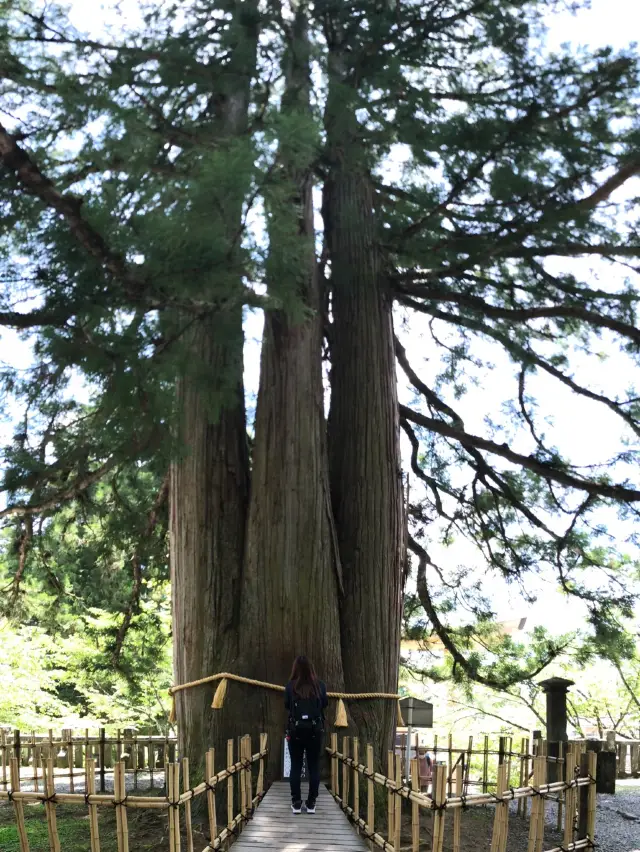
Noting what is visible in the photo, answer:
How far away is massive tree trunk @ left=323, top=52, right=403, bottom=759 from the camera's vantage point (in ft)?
18.9

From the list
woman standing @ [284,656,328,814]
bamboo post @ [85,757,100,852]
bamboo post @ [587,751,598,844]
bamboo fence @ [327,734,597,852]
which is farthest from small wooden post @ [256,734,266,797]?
bamboo post @ [587,751,598,844]

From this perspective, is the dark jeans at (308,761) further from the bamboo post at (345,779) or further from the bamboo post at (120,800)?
the bamboo post at (120,800)

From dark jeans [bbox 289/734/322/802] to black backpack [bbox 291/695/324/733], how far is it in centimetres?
4

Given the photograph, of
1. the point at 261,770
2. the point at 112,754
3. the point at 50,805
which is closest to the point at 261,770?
the point at 261,770

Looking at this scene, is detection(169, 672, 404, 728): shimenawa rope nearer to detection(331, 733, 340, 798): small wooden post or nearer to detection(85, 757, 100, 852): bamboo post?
detection(331, 733, 340, 798): small wooden post

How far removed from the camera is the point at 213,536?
229 inches

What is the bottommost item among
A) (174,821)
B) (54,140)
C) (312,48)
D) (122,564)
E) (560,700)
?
(560,700)

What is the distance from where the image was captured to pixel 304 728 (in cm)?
459

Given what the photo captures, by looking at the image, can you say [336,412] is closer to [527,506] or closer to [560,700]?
[527,506]

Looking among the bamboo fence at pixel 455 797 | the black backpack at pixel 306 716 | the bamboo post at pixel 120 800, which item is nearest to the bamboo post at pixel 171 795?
the bamboo post at pixel 120 800

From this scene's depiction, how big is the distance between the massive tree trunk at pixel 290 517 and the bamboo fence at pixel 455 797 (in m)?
0.58

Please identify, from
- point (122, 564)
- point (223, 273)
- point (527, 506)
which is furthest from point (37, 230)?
point (527, 506)

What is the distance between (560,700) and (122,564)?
4223 mm

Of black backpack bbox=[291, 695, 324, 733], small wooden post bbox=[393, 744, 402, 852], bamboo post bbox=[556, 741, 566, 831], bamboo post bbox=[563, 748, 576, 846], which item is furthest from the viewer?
bamboo post bbox=[556, 741, 566, 831]
